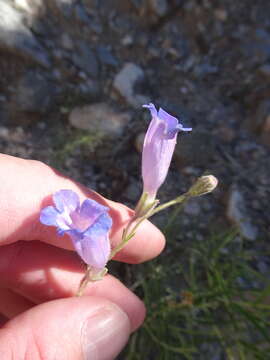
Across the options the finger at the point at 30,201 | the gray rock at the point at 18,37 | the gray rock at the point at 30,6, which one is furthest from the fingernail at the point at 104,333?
the gray rock at the point at 30,6

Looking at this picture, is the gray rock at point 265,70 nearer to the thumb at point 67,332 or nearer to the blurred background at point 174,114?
the blurred background at point 174,114

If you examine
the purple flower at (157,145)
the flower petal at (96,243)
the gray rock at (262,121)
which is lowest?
the flower petal at (96,243)

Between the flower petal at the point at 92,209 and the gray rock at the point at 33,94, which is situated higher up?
the gray rock at the point at 33,94

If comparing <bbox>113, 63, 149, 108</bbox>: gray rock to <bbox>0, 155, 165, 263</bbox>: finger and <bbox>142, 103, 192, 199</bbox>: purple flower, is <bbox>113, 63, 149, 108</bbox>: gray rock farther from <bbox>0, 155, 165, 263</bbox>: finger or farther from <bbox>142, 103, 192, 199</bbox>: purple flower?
<bbox>142, 103, 192, 199</bbox>: purple flower

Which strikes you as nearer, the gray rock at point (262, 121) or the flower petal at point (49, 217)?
the flower petal at point (49, 217)

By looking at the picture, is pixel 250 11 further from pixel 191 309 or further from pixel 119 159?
pixel 191 309

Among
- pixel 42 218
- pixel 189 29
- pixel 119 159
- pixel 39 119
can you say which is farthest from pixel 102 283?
pixel 189 29

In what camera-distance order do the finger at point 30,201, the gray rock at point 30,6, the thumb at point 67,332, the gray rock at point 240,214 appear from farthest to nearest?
the gray rock at point 30,6 → the gray rock at point 240,214 → the finger at point 30,201 → the thumb at point 67,332

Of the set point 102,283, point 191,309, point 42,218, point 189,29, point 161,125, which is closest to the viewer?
point 42,218
